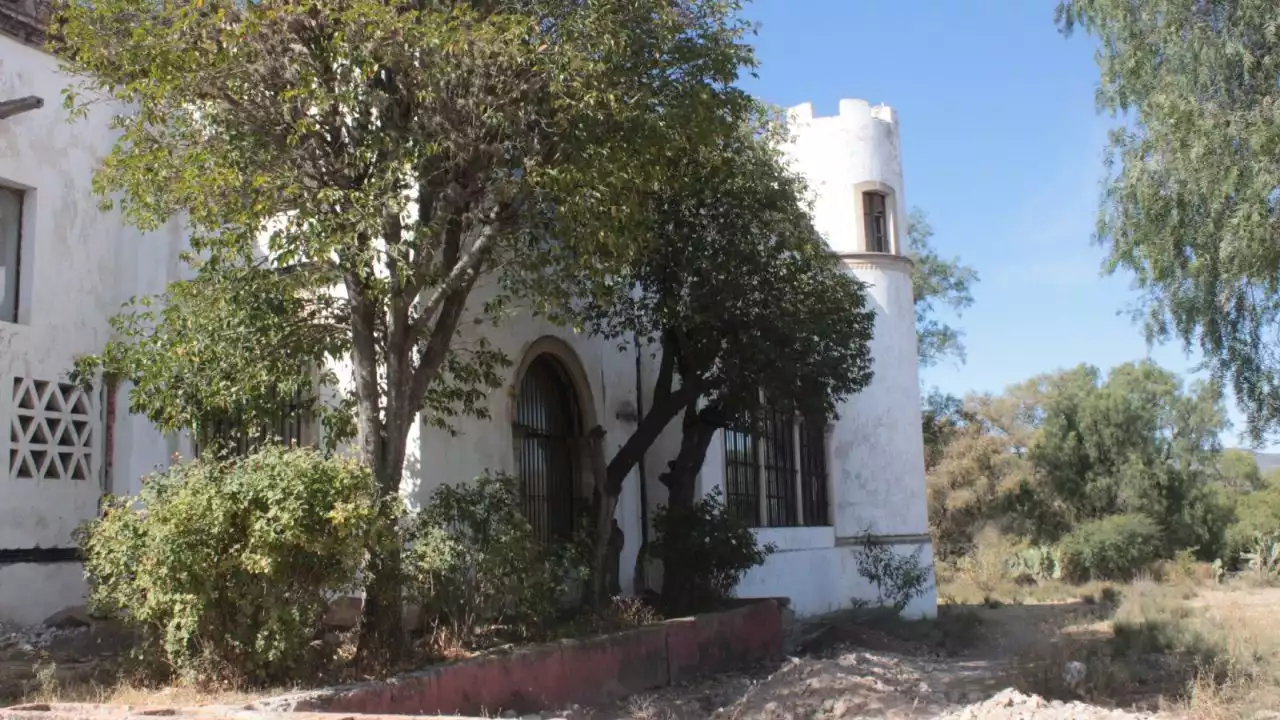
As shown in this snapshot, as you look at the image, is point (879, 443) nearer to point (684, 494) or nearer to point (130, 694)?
point (684, 494)

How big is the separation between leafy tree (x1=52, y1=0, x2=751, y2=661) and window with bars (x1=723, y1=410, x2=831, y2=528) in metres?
7.38

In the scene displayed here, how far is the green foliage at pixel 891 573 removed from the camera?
715 inches

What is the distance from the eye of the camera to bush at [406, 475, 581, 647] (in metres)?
8.86

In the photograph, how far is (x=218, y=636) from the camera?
744 centimetres

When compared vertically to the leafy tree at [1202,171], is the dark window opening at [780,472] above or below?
below

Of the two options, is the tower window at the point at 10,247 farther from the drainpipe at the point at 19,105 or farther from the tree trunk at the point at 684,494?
the tree trunk at the point at 684,494

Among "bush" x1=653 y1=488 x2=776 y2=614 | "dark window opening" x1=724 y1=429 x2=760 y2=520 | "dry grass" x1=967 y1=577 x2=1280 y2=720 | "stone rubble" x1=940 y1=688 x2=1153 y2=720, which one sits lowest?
"dry grass" x1=967 y1=577 x2=1280 y2=720

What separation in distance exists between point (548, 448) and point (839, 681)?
181 inches

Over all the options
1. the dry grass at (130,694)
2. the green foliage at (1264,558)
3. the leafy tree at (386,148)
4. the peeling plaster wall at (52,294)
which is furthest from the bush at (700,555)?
the green foliage at (1264,558)

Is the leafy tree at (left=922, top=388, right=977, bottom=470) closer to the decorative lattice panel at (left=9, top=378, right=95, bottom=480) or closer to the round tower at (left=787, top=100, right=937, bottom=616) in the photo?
the round tower at (left=787, top=100, right=937, bottom=616)

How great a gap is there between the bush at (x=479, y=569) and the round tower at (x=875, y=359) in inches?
Answer: 393

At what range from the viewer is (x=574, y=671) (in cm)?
971

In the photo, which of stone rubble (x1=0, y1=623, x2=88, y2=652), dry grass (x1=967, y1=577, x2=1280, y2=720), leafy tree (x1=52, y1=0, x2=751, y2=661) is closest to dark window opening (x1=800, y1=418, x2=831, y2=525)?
dry grass (x1=967, y1=577, x2=1280, y2=720)

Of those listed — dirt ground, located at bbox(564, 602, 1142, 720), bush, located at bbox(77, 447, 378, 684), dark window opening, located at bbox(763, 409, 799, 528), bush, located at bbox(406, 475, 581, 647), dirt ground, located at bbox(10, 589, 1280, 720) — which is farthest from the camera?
dark window opening, located at bbox(763, 409, 799, 528)
